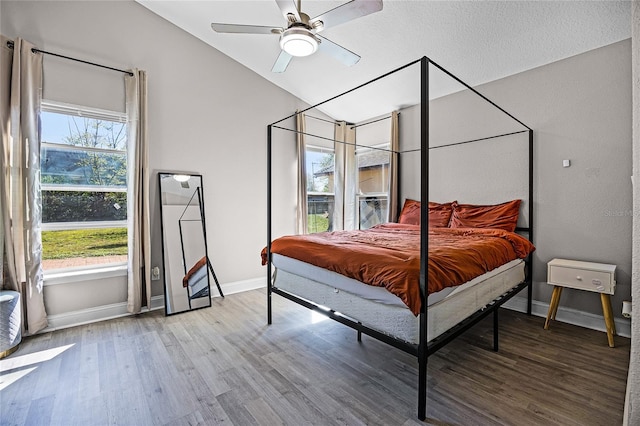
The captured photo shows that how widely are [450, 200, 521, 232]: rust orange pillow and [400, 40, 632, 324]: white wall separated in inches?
5.7

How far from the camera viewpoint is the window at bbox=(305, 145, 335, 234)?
189 inches

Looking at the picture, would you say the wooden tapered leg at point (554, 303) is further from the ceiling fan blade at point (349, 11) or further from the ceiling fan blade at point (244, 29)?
the ceiling fan blade at point (244, 29)

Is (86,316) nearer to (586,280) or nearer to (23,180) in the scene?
(23,180)

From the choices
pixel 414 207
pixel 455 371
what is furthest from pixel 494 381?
pixel 414 207

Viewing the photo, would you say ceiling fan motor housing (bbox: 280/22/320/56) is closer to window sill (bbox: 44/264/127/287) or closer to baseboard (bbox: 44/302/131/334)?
window sill (bbox: 44/264/127/287)

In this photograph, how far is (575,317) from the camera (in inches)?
114

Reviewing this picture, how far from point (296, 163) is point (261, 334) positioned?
262 cm

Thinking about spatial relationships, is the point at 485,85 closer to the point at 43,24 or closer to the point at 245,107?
the point at 245,107

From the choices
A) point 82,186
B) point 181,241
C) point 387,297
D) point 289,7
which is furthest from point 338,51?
point 82,186

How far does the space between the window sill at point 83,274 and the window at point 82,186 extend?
62 mm

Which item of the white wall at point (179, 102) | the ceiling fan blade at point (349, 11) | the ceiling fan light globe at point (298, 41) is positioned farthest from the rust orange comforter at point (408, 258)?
the ceiling fan blade at point (349, 11)

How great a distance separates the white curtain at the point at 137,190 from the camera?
3080mm

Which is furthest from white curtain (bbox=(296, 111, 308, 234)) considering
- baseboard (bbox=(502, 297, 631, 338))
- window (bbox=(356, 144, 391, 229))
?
baseboard (bbox=(502, 297, 631, 338))

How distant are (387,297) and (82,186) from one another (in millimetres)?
3143
